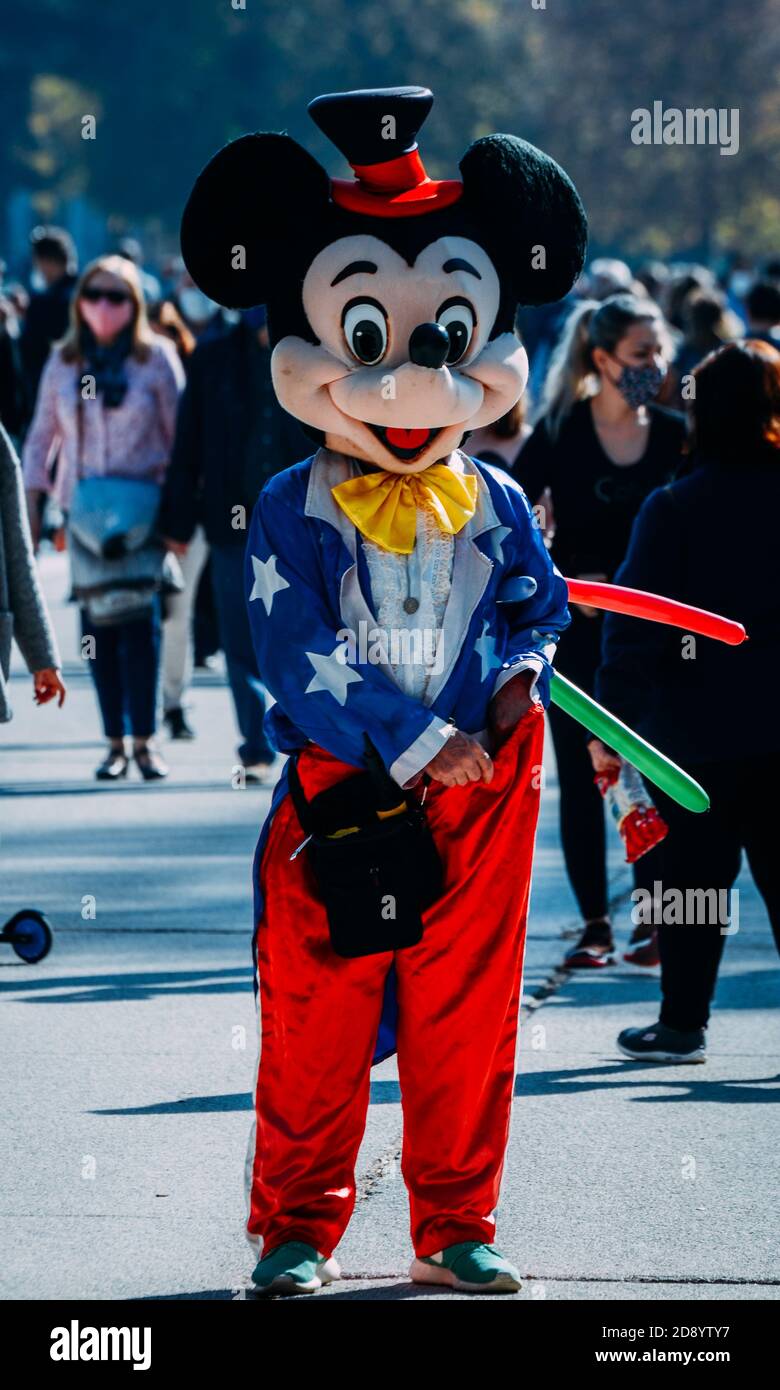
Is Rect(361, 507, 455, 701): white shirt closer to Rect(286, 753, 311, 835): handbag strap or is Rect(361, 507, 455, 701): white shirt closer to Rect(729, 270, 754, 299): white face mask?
Rect(286, 753, 311, 835): handbag strap

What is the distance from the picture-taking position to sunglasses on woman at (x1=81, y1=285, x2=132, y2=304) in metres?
9.38

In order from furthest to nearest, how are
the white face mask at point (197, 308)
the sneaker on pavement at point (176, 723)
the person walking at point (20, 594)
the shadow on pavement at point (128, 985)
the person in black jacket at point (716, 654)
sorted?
the white face mask at point (197, 308) < the sneaker on pavement at point (176, 723) < the shadow on pavement at point (128, 985) < the person walking at point (20, 594) < the person in black jacket at point (716, 654)

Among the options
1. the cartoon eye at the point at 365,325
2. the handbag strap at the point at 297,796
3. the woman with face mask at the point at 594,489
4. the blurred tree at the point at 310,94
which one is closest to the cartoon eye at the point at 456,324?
the cartoon eye at the point at 365,325

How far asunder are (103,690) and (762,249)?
201ft

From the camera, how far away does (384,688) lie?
13.4 feet

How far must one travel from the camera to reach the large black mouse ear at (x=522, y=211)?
440cm

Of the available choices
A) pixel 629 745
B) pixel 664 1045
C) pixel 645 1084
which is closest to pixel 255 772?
pixel 664 1045

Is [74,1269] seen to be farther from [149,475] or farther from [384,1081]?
[149,475]

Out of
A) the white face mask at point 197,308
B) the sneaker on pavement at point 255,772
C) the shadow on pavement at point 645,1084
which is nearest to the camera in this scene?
the shadow on pavement at point 645,1084

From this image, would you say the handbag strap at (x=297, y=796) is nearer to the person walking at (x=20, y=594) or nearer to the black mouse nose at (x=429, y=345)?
the black mouse nose at (x=429, y=345)

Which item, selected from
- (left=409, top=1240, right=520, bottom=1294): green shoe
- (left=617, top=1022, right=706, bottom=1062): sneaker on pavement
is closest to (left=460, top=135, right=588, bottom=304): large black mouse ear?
(left=409, top=1240, right=520, bottom=1294): green shoe

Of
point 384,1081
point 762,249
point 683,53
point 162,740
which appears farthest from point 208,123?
point 384,1081

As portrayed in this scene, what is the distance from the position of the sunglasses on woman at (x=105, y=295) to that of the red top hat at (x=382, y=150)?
510 centimetres

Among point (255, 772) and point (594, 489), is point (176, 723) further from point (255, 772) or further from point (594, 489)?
point (594, 489)
